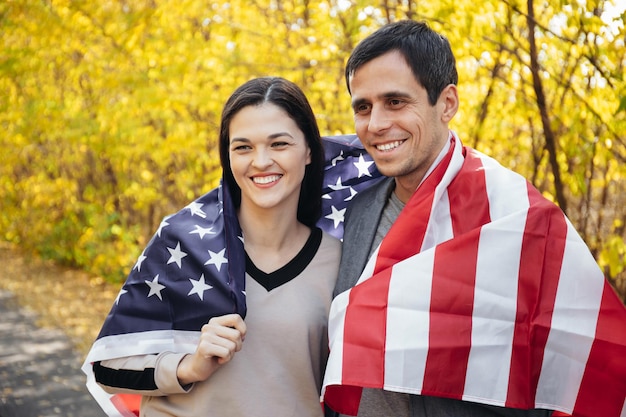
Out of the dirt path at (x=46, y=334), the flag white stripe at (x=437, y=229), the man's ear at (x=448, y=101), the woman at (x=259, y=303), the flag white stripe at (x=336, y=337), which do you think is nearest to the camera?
the flag white stripe at (x=336, y=337)

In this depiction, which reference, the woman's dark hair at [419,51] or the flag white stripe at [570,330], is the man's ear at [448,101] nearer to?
the woman's dark hair at [419,51]

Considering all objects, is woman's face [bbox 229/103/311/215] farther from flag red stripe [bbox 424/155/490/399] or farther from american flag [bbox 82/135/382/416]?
flag red stripe [bbox 424/155/490/399]

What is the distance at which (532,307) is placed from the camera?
2.15 metres

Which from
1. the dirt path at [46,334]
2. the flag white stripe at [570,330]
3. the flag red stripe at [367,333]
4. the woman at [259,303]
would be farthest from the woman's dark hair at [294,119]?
the dirt path at [46,334]

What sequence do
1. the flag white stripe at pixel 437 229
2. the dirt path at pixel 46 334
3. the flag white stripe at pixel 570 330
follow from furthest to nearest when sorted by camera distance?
the dirt path at pixel 46 334 → the flag white stripe at pixel 437 229 → the flag white stripe at pixel 570 330

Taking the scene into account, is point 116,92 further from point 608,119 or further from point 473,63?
point 608,119

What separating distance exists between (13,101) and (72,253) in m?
3.09

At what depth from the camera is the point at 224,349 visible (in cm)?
230

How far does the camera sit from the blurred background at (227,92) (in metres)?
3.96

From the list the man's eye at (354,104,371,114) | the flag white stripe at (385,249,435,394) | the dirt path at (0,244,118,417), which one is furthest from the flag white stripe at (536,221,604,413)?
the dirt path at (0,244,118,417)

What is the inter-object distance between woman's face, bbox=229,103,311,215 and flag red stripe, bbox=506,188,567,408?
0.94m

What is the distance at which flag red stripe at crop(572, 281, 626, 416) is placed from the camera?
2.13 metres

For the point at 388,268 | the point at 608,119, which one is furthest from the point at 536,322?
the point at 608,119

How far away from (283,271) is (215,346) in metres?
0.46
